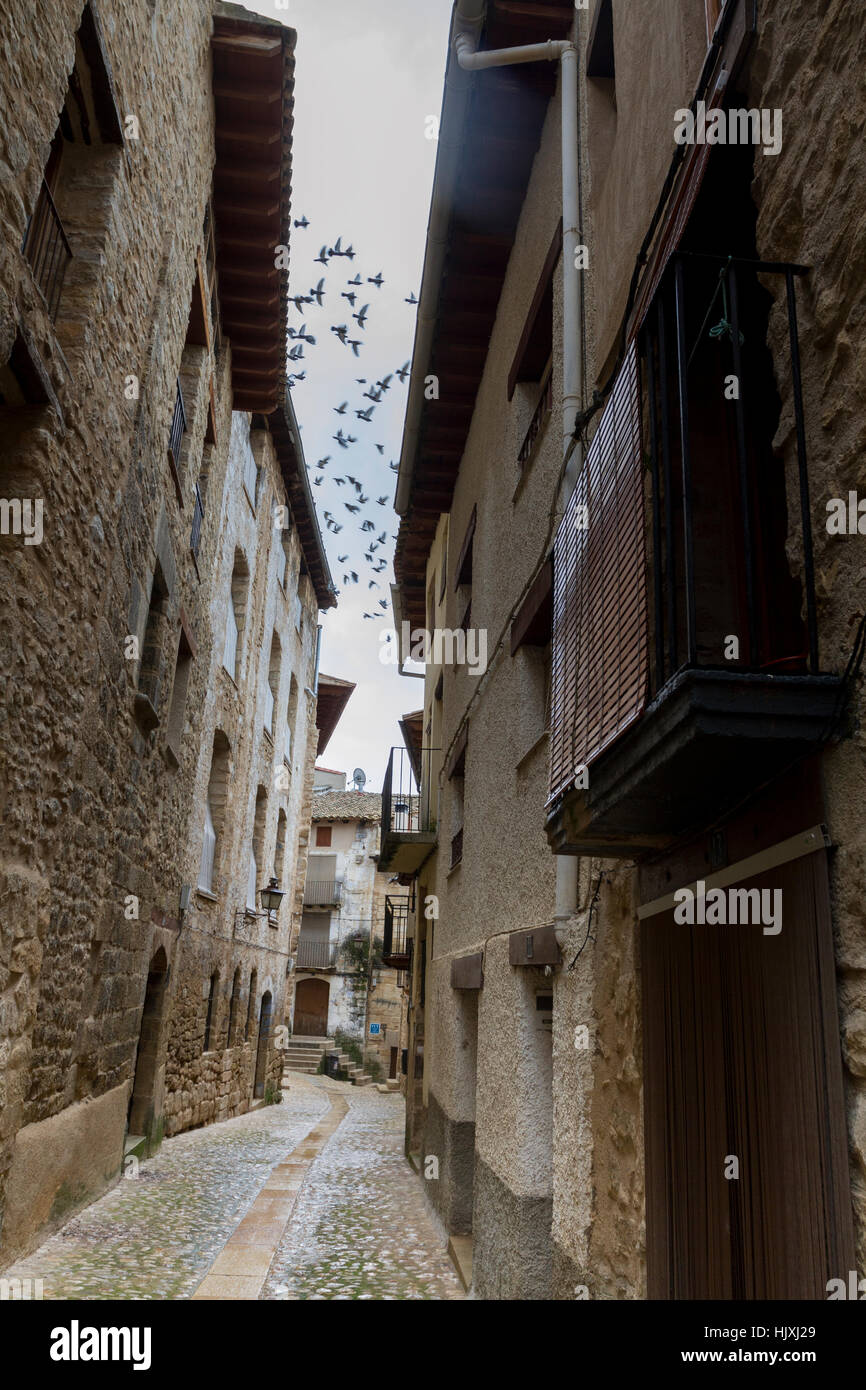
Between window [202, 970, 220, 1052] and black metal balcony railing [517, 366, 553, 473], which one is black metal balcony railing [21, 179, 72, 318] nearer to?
black metal balcony railing [517, 366, 553, 473]

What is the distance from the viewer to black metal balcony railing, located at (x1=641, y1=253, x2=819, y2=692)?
7.47 ft

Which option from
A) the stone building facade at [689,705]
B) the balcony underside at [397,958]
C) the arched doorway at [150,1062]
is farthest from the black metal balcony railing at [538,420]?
the balcony underside at [397,958]

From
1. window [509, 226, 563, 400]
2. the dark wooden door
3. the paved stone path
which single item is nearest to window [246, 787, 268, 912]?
the paved stone path

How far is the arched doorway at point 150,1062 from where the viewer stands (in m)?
9.65

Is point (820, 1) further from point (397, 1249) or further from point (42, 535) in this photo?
point (397, 1249)

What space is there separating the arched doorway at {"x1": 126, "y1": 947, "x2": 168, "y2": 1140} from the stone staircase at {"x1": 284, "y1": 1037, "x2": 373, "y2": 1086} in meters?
21.1

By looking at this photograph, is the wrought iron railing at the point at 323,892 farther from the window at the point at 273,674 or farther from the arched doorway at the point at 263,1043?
the window at the point at 273,674

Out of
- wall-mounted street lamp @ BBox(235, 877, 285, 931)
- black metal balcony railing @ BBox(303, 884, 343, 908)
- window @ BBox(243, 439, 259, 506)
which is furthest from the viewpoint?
black metal balcony railing @ BBox(303, 884, 343, 908)

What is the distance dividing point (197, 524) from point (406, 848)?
4.53m

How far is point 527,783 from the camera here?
5.54m

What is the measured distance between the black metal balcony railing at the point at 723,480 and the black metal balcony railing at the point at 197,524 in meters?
7.80

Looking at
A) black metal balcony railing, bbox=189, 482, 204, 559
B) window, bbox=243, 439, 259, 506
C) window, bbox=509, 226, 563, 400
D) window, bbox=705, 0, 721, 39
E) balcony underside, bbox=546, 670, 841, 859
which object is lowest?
balcony underside, bbox=546, 670, 841, 859

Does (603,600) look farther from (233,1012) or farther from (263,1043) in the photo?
(263,1043)

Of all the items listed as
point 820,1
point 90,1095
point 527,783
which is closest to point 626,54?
point 820,1
